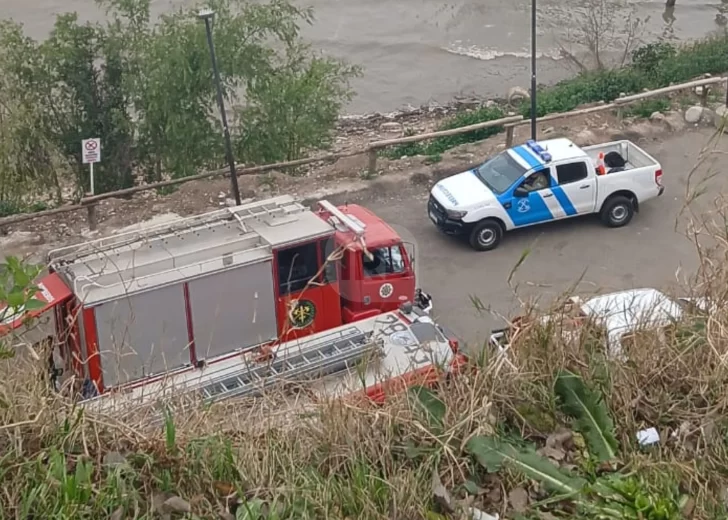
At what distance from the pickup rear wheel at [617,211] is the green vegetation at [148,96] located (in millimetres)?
5945

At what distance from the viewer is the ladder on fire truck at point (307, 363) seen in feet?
32.4

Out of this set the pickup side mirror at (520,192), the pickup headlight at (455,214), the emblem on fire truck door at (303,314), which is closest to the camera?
the emblem on fire truck door at (303,314)

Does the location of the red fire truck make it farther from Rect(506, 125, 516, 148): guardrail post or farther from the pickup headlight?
Rect(506, 125, 516, 148): guardrail post

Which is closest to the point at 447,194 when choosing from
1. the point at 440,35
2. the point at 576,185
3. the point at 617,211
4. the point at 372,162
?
the point at 576,185

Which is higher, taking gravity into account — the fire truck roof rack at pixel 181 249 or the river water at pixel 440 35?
the fire truck roof rack at pixel 181 249

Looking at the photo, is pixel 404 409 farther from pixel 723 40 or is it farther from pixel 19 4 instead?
pixel 19 4

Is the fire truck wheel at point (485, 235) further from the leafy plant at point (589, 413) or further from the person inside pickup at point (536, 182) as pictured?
the leafy plant at point (589, 413)

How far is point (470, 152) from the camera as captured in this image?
70.7ft

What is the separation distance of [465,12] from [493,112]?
14.8 metres

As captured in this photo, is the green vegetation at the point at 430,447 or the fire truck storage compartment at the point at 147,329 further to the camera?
the fire truck storage compartment at the point at 147,329

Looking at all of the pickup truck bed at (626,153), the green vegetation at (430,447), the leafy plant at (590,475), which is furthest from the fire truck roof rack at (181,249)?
the pickup truck bed at (626,153)

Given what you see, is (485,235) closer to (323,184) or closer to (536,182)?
(536,182)

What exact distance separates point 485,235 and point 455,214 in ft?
2.04

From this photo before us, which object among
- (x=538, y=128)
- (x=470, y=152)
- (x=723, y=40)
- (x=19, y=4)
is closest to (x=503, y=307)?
(x=470, y=152)
